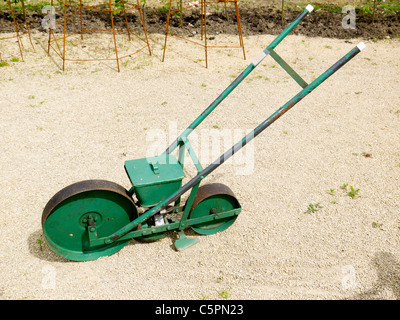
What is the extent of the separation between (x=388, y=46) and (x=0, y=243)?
249 inches

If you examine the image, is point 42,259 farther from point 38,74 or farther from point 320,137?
point 38,74

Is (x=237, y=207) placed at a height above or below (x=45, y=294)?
above

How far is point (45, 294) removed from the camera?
2.76 m

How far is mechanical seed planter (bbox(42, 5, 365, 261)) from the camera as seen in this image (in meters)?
2.74

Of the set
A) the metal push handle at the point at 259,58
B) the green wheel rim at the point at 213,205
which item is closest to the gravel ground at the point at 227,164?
the green wheel rim at the point at 213,205

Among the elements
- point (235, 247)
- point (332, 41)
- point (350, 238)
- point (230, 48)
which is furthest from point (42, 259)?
point (332, 41)

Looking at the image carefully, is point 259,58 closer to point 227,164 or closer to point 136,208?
point 136,208

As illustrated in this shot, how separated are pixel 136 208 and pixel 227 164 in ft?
4.65

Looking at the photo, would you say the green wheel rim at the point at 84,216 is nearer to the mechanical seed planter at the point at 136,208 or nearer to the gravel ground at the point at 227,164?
the mechanical seed planter at the point at 136,208

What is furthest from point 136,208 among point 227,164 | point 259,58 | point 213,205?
point 227,164

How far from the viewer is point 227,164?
412 cm

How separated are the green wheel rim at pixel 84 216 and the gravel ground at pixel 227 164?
11 cm

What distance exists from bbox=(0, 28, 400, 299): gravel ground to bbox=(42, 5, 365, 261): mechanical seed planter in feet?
0.52

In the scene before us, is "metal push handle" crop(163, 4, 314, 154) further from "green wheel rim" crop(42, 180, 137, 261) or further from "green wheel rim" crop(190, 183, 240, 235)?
"green wheel rim" crop(42, 180, 137, 261)
